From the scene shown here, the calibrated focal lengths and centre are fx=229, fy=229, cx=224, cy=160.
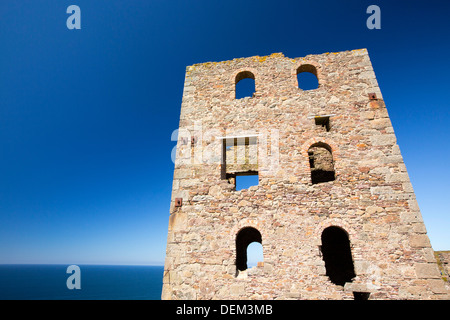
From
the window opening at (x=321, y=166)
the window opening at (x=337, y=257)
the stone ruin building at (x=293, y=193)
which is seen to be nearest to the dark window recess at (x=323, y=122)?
the stone ruin building at (x=293, y=193)

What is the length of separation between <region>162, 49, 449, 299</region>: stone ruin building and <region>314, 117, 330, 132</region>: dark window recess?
0.06 meters

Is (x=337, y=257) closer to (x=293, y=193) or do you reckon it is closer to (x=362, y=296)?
(x=362, y=296)

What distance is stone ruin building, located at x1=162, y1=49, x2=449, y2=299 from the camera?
591 centimetres

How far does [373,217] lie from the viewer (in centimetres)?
625

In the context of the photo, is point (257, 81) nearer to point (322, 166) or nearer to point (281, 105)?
point (281, 105)

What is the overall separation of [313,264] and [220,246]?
256 cm

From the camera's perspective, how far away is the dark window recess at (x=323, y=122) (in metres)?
7.75

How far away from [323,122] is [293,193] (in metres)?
2.94

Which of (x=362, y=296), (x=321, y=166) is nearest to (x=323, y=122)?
(x=321, y=166)

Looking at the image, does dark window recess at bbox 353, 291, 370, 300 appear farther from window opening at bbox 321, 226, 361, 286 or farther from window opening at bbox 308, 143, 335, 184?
window opening at bbox 308, 143, 335, 184

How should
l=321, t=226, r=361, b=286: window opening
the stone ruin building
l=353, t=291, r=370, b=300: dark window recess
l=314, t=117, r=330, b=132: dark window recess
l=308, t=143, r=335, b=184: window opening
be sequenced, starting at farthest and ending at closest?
l=308, t=143, r=335, b=184: window opening → l=321, t=226, r=361, b=286: window opening → l=314, t=117, r=330, b=132: dark window recess → the stone ruin building → l=353, t=291, r=370, b=300: dark window recess

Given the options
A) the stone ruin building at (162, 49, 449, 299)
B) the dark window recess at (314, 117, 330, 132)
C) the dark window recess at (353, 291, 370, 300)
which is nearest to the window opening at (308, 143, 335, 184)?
the dark window recess at (314, 117, 330, 132)

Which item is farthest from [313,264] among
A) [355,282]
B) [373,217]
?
[373,217]
